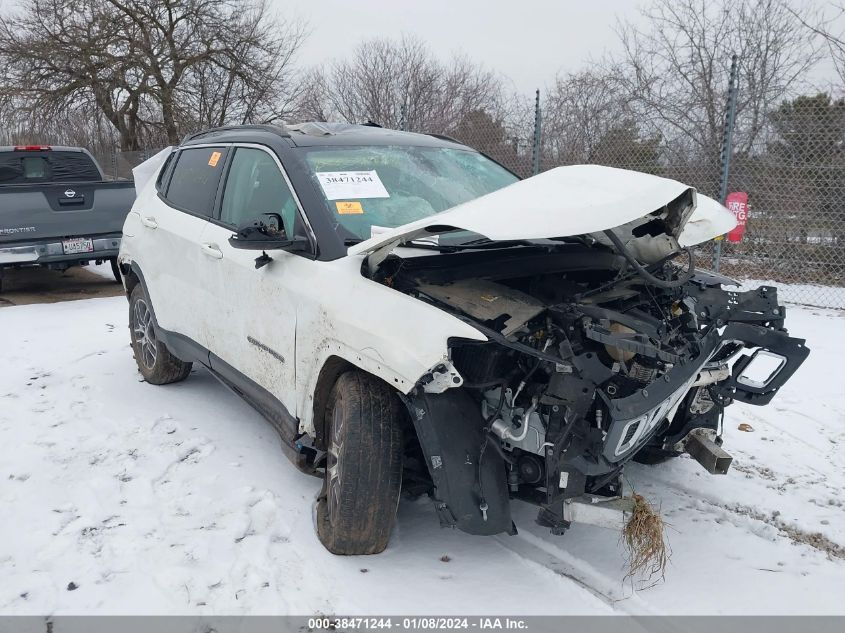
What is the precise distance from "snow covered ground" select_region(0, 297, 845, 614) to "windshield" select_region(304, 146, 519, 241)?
1.47 metres

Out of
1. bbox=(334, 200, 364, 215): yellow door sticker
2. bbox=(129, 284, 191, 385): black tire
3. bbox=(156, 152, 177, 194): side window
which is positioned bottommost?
bbox=(129, 284, 191, 385): black tire

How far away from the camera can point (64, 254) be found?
8125mm

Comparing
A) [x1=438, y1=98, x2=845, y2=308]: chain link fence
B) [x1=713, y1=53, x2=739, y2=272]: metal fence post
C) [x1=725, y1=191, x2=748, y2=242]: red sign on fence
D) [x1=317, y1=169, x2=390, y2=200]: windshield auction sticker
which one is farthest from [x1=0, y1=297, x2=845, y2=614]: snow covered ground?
[x1=438, y1=98, x2=845, y2=308]: chain link fence

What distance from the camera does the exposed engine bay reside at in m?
2.49

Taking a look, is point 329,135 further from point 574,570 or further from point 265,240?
point 574,570

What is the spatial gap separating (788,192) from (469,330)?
7341 mm

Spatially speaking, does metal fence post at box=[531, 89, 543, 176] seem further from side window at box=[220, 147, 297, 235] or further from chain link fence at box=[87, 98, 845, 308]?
side window at box=[220, 147, 297, 235]

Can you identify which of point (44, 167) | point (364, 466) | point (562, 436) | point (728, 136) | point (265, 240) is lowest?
point (364, 466)

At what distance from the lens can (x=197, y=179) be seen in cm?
447

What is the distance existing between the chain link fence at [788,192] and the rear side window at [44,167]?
7756mm

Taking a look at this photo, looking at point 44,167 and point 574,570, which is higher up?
point 44,167

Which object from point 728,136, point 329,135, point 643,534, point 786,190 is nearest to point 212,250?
point 329,135

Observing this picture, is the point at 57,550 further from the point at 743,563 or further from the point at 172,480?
the point at 743,563

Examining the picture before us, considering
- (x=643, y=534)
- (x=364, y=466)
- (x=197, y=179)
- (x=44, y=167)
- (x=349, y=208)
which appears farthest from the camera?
(x=44, y=167)
